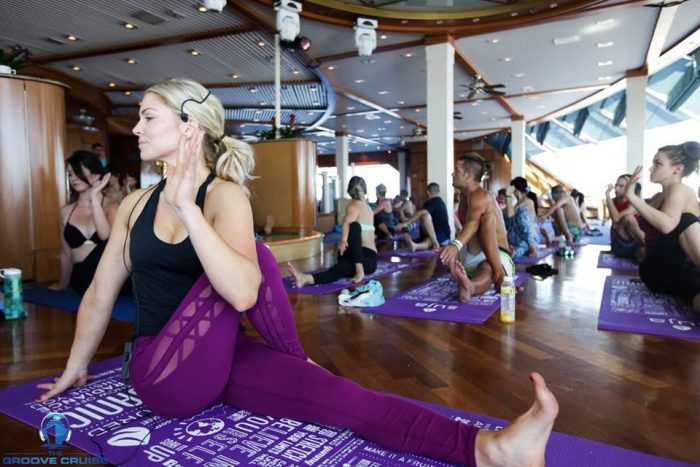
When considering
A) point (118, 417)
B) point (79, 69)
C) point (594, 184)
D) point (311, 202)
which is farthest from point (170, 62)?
point (594, 184)

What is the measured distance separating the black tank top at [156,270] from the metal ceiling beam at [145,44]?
6.39 metres

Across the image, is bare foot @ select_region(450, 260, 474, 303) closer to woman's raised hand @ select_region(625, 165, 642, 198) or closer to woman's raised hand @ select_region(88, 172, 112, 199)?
woman's raised hand @ select_region(625, 165, 642, 198)

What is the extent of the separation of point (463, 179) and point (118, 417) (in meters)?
3.10

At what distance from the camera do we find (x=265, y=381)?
1.59m

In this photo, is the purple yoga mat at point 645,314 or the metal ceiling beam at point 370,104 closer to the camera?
the purple yoga mat at point 645,314

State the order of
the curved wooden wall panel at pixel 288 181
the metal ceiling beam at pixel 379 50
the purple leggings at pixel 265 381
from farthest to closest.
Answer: the metal ceiling beam at pixel 379 50, the curved wooden wall panel at pixel 288 181, the purple leggings at pixel 265 381

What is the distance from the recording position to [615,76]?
11.7 meters

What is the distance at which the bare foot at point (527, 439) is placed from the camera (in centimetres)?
123

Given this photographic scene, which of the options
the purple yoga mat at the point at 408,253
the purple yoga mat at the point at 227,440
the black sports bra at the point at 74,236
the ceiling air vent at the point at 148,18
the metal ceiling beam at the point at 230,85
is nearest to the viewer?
the purple yoga mat at the point at 227,440

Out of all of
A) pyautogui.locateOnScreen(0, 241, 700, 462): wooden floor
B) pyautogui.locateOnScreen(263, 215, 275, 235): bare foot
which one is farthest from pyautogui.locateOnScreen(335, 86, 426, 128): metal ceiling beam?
pyautogui.locateOnScreen(0, 241, 700, 462): wooden floor

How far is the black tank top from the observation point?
155 centimetres

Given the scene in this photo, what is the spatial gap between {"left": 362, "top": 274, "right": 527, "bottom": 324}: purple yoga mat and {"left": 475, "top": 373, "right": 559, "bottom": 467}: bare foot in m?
2.03

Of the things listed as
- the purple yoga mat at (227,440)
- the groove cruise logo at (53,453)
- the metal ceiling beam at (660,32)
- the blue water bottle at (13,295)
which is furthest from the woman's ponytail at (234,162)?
the metal ceiling beam at (660,32)

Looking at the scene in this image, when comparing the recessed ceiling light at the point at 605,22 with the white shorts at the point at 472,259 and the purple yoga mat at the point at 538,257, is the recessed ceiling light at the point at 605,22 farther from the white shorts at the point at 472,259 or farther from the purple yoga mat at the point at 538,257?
the white shorts at the point at 472,259
